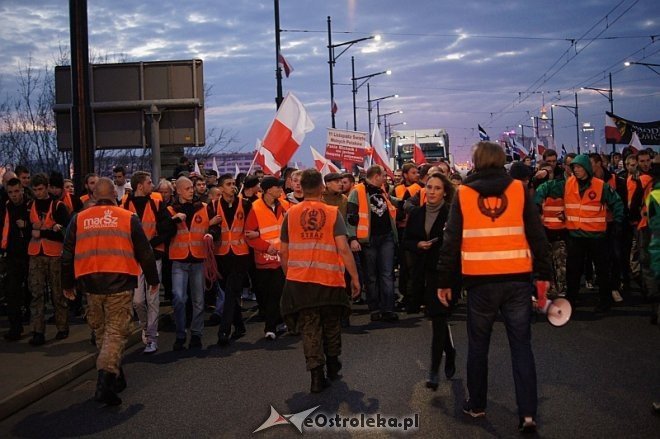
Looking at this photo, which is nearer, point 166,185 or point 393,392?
point 393,392

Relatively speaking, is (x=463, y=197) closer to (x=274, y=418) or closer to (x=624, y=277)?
(x=274, y=418)

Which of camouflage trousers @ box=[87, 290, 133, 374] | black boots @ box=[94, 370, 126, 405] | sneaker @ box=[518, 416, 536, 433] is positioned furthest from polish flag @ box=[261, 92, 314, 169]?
sneaker @ box=[518, 416, 536, 433]

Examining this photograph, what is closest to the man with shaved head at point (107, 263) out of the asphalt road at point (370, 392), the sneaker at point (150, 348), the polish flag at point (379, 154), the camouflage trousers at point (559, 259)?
the asphalt road at point (370, 392)

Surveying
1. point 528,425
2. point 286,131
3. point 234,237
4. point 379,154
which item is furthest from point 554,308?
point 379,154

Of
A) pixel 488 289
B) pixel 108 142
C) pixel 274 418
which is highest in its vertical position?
pixel 108 142

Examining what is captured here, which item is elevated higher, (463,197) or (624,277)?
(463,197)

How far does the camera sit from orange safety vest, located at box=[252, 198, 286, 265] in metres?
9.91

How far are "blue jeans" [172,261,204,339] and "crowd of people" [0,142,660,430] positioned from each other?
0.06 ft

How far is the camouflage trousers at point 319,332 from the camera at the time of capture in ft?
23.8

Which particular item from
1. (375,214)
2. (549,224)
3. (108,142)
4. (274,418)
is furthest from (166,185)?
(274,418)

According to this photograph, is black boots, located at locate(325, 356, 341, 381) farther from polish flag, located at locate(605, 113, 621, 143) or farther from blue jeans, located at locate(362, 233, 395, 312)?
polish flag, located at locate(605, 113, 621, 143)

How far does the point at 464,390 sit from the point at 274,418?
5.50ft

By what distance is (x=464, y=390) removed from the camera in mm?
6988

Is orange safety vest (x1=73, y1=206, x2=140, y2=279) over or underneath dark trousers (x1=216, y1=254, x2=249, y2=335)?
over
